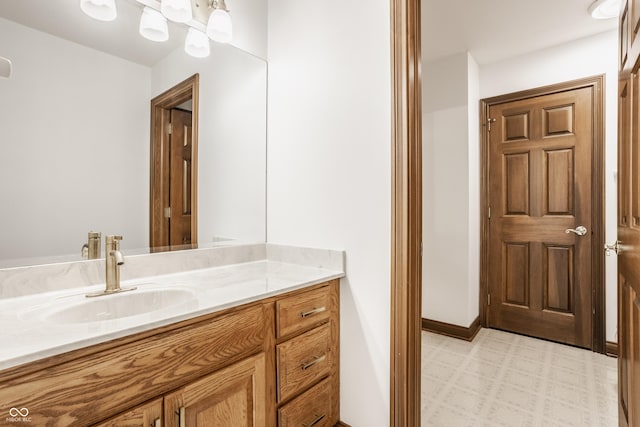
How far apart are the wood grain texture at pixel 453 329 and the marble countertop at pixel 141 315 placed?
5.75ft

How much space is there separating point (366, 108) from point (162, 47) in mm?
967

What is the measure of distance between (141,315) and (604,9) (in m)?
3.10

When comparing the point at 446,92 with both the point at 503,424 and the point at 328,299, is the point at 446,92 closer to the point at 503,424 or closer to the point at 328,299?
the point at 328,299

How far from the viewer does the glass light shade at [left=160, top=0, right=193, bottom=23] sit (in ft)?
4.56

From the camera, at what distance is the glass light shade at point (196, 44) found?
156 cm

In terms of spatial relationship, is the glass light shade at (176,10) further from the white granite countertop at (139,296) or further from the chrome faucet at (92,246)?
the white granite countertop at (139,296)

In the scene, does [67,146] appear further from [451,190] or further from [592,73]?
[592,73]

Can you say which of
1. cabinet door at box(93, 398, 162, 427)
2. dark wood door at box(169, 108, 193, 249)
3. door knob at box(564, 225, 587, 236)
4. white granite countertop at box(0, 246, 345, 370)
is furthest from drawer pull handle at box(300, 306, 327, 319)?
door knob at box(564, 225, 587, 236)

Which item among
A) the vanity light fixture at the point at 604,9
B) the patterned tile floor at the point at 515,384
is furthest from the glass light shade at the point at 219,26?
the vanity light fixture at the point at 604,9


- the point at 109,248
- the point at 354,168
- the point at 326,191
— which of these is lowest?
the point at 109,248

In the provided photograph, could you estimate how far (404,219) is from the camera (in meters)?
1.37

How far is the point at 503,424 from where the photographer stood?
5.47 feet

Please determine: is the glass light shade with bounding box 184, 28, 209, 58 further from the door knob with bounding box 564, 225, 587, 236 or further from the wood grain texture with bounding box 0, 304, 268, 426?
the door knob with bounding box 564, 225, 587, 236

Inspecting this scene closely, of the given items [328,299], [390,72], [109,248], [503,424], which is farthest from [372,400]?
[390,72]
